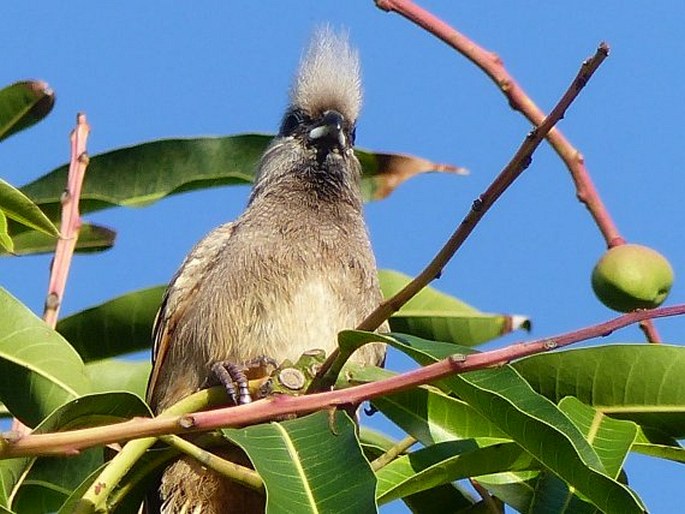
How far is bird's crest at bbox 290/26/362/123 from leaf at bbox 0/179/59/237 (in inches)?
109

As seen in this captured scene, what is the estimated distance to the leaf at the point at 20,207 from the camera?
232 centimetres

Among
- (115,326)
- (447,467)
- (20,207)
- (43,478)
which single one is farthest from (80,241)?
(447,467)

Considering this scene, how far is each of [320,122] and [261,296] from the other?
1.36 meters

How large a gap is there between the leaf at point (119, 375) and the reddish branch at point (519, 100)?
4.83 ft

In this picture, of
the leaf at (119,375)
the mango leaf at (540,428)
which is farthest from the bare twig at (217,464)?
the leaf at (119,375)

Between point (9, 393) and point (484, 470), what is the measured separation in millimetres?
1032

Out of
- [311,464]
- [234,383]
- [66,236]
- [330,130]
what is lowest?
[311,464]

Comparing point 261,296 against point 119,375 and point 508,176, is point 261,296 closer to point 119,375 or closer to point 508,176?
point 119,375

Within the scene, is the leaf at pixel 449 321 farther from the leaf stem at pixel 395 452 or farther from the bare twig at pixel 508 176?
the bare twig at pixel 508 176

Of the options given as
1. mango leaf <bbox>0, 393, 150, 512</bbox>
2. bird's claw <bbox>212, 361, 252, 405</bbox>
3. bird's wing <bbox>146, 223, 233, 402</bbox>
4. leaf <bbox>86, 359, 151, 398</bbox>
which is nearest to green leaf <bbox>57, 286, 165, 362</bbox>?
leaf <bbox>86, 359, 151, 398</bbox>

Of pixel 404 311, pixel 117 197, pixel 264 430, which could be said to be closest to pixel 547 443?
pixel 264 430

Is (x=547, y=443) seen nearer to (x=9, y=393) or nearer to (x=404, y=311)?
(x=9, y=393)

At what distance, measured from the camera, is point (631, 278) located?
2.21 metres

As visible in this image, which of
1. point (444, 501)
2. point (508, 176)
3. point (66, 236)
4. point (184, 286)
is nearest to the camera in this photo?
point (508, 176)
